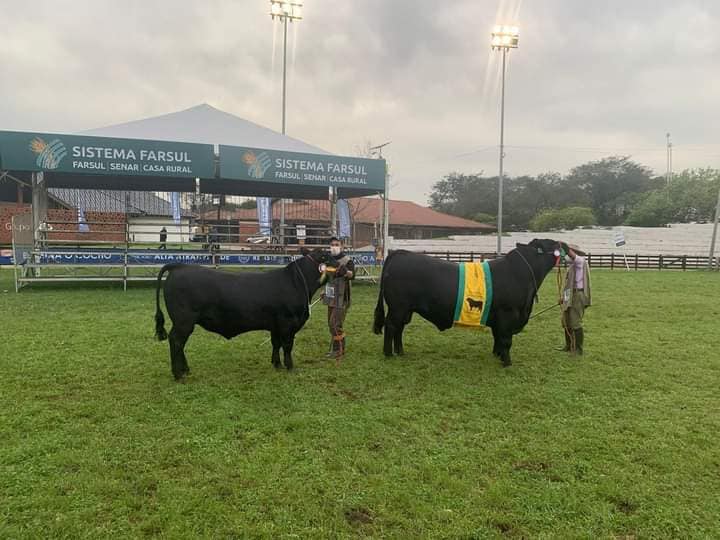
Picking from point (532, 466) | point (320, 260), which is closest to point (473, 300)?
point (320, 260)

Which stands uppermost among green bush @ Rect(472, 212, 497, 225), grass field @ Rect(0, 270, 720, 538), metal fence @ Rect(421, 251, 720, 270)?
green bush @ Rect(472, 212, 497, 225)

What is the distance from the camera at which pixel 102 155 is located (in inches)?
426

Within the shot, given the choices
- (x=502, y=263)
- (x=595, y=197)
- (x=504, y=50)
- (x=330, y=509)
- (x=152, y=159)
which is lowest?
(x=330, y=509)

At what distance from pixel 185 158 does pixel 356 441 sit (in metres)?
9.78

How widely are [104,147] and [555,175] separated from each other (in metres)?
56.3

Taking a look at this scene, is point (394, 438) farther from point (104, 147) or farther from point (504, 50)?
point (504, 50)

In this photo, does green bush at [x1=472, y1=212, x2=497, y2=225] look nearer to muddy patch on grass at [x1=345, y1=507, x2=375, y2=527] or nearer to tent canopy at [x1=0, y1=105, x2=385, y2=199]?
tent canopy at [x1=0, y1=105, x2=385, y2=199]

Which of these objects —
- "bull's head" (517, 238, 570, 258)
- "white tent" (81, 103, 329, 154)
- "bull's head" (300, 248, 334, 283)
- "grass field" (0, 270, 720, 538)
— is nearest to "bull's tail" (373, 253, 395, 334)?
"grass field" (0, 270, 720, 538)

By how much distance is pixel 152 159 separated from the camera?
1115 centimetres

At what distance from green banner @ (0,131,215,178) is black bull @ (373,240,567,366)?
767 centimetres

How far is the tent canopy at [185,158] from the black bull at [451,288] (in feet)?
23.9

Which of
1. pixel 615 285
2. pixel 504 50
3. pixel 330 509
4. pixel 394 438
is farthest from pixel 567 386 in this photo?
pixel 504 50

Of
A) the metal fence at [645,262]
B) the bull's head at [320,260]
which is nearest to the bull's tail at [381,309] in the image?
the bull's head at [320,260]

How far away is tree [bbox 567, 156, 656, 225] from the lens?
169 ft
